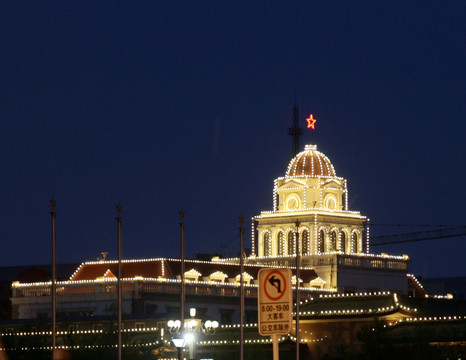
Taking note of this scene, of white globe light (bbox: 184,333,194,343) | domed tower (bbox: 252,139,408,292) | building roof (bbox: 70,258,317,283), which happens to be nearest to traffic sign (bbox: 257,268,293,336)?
white globe light (bbox: 184,333,194,343)

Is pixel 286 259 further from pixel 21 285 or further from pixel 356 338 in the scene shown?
pixel 356 338

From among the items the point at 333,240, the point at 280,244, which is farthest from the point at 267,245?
the point at 333,240

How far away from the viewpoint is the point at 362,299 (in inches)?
3314

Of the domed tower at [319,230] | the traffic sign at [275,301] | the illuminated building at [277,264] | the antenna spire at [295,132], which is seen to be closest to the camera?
the traffic sign at [275,301]

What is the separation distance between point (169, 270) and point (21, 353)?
83.4 ft

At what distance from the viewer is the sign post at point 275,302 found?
31.6m

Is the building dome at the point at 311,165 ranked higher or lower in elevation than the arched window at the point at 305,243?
higher

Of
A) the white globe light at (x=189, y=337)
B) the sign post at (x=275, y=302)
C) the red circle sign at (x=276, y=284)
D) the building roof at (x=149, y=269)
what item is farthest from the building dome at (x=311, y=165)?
the red circle sign at (x=276, y=284)

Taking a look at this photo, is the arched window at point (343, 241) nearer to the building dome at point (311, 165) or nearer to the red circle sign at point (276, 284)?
the building dome at point (311, 165)

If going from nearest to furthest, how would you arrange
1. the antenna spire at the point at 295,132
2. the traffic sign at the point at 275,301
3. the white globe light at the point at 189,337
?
the traffic sign at the point at 275,301 → the white globe light at the point at 189,337 → the antenna spire at the point at 295,132

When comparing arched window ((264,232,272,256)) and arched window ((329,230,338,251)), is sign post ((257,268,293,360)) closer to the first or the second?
arched window ((329,230,338,251))

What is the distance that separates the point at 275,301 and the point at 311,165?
86411mm

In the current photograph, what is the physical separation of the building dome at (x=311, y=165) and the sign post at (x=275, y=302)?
8561 centimetres

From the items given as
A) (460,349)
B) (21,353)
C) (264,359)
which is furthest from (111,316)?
(460,349)
